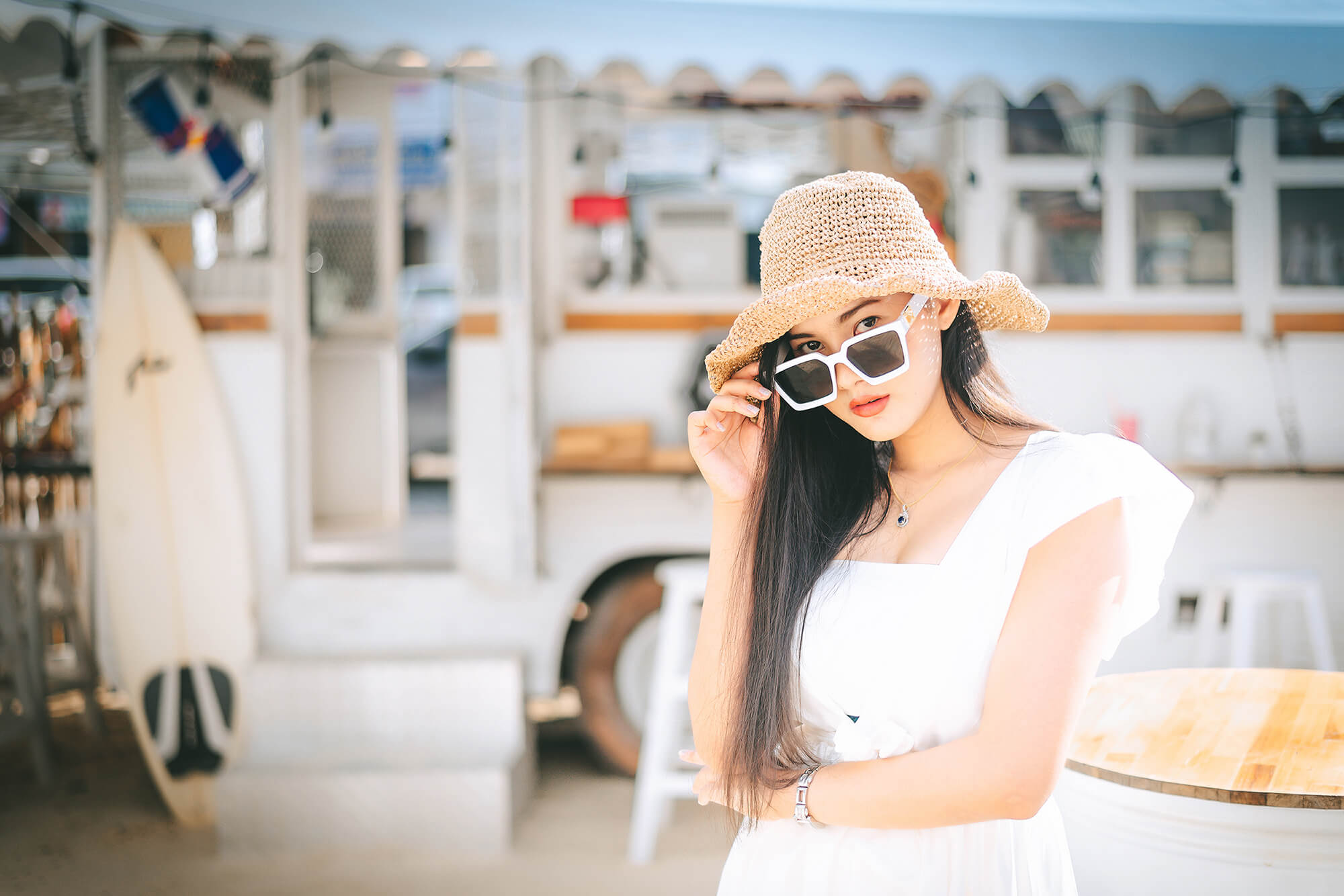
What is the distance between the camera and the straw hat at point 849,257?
1.22 metres

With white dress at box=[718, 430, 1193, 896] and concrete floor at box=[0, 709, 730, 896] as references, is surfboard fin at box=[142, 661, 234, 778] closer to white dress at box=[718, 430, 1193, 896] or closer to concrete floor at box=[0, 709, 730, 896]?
concrete floor at box=[0, 709, 730, 896]

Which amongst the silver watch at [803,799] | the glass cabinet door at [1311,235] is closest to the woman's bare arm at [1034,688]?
the silver watch at [803,799]

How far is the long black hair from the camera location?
1.30m

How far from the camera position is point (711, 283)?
4191mm

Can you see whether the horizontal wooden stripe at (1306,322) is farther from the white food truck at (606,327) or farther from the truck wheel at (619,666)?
the truck wheel at (619,666)

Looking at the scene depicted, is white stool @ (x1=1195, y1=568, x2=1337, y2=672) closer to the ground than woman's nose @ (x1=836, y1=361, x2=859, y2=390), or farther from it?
closer to the ground

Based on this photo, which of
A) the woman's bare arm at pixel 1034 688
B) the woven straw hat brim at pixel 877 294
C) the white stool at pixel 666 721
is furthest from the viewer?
the white stool at pixel 666 721

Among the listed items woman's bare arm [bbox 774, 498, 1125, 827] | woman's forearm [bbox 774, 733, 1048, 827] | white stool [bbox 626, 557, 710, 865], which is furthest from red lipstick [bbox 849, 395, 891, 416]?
white stool [bbox 626, 557, 710, 865]

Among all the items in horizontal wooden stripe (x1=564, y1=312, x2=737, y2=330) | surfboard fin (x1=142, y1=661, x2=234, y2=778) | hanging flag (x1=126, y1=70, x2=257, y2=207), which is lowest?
surfboard fin (x1=142, y1=661, x2=234, y2=778)

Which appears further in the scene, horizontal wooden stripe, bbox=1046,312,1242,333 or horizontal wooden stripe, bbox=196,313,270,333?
horizontal wooden stripe, bbox=1046,312,1242,333

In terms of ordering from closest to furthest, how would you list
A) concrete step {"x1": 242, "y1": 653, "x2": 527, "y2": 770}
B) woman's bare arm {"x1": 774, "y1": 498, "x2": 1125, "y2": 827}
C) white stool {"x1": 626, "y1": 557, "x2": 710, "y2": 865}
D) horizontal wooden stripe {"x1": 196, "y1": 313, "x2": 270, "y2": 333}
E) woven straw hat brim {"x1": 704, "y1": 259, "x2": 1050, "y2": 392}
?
woman's bare arm {"x1": 774, "y1": 498, "x2": 1125, "y2": 827}
woven straw hat brim {"x1": 704, "y1": 259, "x2": 1050, "y2": 392}
white stool {"x1": 626, "y1": 557, "x2": 710, "y2": 865}
concrete step {"x1": 242, "y1": 653, "x2": 527, "y2": 770}
horizontal wooden stripe {"x1": 196, "y1": 313, "x2": 270, "y2": 333}

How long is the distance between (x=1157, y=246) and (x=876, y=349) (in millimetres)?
3548

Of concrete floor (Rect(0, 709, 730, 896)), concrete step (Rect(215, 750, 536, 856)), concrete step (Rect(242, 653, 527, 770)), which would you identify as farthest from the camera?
concrete step (Rect(242, 653, 527, 770))

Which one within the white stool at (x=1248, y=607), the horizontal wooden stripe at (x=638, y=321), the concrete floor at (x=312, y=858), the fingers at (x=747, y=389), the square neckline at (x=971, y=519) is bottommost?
the concrete floor at (x=312, y=858)
